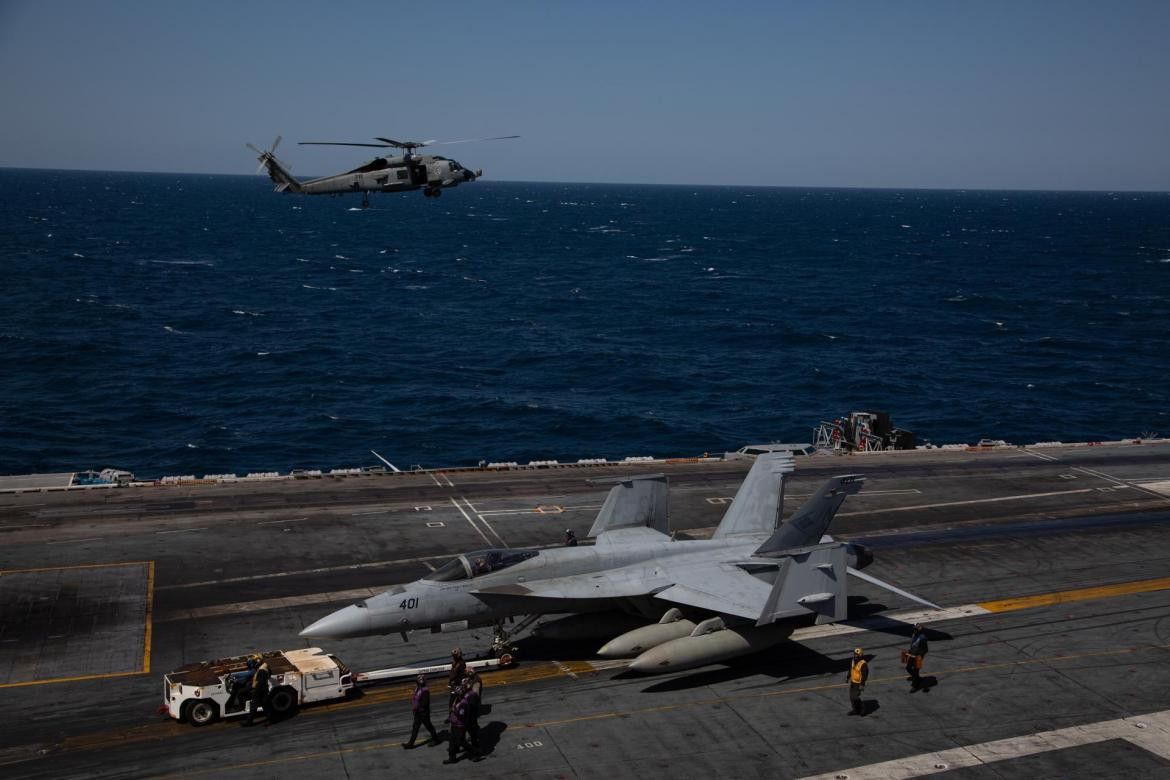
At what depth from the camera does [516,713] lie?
24.9m

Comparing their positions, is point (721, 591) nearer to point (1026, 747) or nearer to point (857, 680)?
point (857, 680)

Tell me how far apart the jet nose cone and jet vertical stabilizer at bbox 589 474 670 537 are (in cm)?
901

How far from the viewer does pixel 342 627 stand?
25422 millimetres

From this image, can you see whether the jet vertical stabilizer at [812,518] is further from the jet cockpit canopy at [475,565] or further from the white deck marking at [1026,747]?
the white deck marking at [1026,747]

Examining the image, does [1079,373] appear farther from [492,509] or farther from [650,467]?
[492,509]

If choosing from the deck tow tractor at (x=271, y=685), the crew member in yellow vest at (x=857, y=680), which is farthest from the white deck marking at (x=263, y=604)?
the crew member in yellow vest at (x=857, y=680)

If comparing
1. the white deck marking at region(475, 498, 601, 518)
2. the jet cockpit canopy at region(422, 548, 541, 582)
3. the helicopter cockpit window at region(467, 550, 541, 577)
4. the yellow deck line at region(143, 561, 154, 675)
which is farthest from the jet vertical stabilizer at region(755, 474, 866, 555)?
the yellow deck line at region(143, 561, 154, 675)

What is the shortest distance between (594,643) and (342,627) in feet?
25.3

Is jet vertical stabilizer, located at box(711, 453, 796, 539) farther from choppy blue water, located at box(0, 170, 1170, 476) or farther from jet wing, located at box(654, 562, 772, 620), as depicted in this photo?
choppy blue water, located at box(0, 170, 1170, 476)

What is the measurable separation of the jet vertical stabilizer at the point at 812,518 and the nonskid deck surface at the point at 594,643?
3266mm

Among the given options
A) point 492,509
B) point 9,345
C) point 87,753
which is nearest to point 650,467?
point 492,509

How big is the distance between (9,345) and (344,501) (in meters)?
68.3

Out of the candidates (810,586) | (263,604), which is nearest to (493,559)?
(810,586)

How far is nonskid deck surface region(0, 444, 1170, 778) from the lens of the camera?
905 inches
